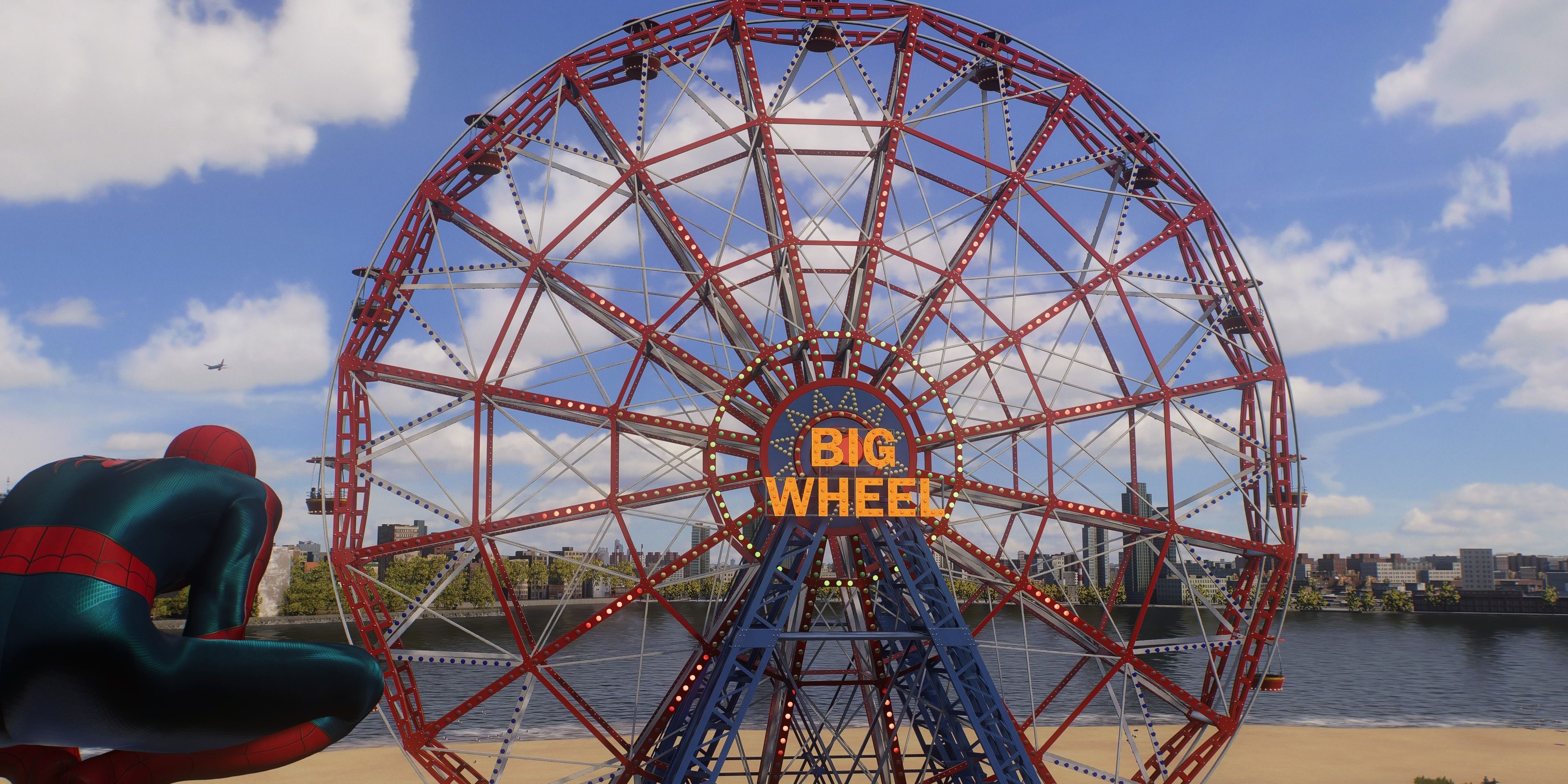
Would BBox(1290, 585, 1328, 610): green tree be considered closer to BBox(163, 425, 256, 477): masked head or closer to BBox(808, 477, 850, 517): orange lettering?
BBox(808, 477, 850, 517): orange lettering

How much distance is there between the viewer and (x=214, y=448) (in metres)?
12.0

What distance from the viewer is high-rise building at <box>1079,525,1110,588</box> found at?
70.6ft

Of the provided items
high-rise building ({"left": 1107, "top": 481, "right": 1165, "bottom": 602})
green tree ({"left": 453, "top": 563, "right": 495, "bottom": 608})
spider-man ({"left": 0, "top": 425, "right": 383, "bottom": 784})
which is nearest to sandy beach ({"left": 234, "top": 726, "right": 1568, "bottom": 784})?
high-rise building ({"left": 1107, "top": 481, "right": 1165, "bottom": 602})

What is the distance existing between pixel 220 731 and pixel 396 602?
10690 centimetres

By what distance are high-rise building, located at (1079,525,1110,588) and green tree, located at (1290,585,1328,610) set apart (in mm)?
24350

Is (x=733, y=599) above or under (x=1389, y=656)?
above

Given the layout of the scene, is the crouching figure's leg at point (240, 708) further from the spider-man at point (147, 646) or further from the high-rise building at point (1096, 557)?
the high-rise building at point (1096, 557)

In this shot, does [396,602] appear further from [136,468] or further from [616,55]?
[136,468]

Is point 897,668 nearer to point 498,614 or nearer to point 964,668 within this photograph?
point 964,668

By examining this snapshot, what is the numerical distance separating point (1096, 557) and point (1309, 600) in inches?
5620

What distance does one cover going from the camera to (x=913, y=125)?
22.9 m

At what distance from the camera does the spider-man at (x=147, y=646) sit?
397 inches

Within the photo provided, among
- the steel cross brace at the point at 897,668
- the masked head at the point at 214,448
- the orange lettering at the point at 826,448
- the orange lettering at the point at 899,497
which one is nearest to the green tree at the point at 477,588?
the steel cross brace at the point at 897,668

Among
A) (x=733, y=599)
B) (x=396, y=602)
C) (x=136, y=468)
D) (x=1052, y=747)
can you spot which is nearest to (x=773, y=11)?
(x=733, y=599)
